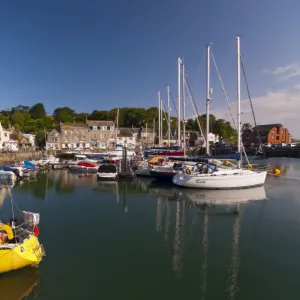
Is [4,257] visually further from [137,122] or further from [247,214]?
[137,122]

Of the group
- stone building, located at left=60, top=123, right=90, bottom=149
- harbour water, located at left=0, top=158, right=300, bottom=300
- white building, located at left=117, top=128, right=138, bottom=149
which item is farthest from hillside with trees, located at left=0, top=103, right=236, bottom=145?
harbour water, located at left=0, top=158, right=300, bottom=300

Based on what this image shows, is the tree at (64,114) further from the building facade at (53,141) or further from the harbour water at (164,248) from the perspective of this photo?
the harbour water at (164,248)

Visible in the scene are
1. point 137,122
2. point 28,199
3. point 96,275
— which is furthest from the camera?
point 137,122

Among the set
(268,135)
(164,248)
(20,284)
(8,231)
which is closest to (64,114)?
(268,135)

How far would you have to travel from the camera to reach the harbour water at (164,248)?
11.0 metres

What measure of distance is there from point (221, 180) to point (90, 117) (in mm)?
114938

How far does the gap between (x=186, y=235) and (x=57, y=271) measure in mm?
8118

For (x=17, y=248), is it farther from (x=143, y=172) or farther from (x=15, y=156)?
(x=15, y=156)

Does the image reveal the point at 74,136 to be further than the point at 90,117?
No

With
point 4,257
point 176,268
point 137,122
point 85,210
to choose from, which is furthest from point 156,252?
point 137,122

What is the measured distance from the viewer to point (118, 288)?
11.0 m

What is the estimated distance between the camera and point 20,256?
37.2 feet

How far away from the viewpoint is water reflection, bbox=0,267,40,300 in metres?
10.4

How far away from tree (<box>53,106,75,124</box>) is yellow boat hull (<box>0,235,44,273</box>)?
402ft
